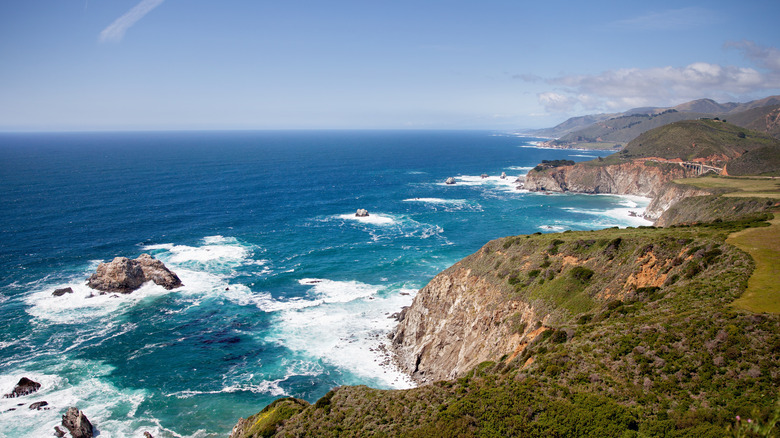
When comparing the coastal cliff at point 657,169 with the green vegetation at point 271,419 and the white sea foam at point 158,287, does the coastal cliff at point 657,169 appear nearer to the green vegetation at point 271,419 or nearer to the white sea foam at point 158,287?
the white sea foam at point 158,287

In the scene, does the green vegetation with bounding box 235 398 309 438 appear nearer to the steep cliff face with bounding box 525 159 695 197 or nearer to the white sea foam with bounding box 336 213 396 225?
the white sea foam with bounding box 336 213 396 225

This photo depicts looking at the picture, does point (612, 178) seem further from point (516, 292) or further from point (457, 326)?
point (457, 326)

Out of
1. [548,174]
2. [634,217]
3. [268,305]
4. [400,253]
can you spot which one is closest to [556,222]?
[634,217]

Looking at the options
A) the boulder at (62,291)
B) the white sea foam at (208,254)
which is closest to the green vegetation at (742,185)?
the white sea foam at (208,254)

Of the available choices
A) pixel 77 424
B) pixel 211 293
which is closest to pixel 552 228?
pixel 211 293

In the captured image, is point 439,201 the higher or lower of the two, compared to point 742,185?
lower
